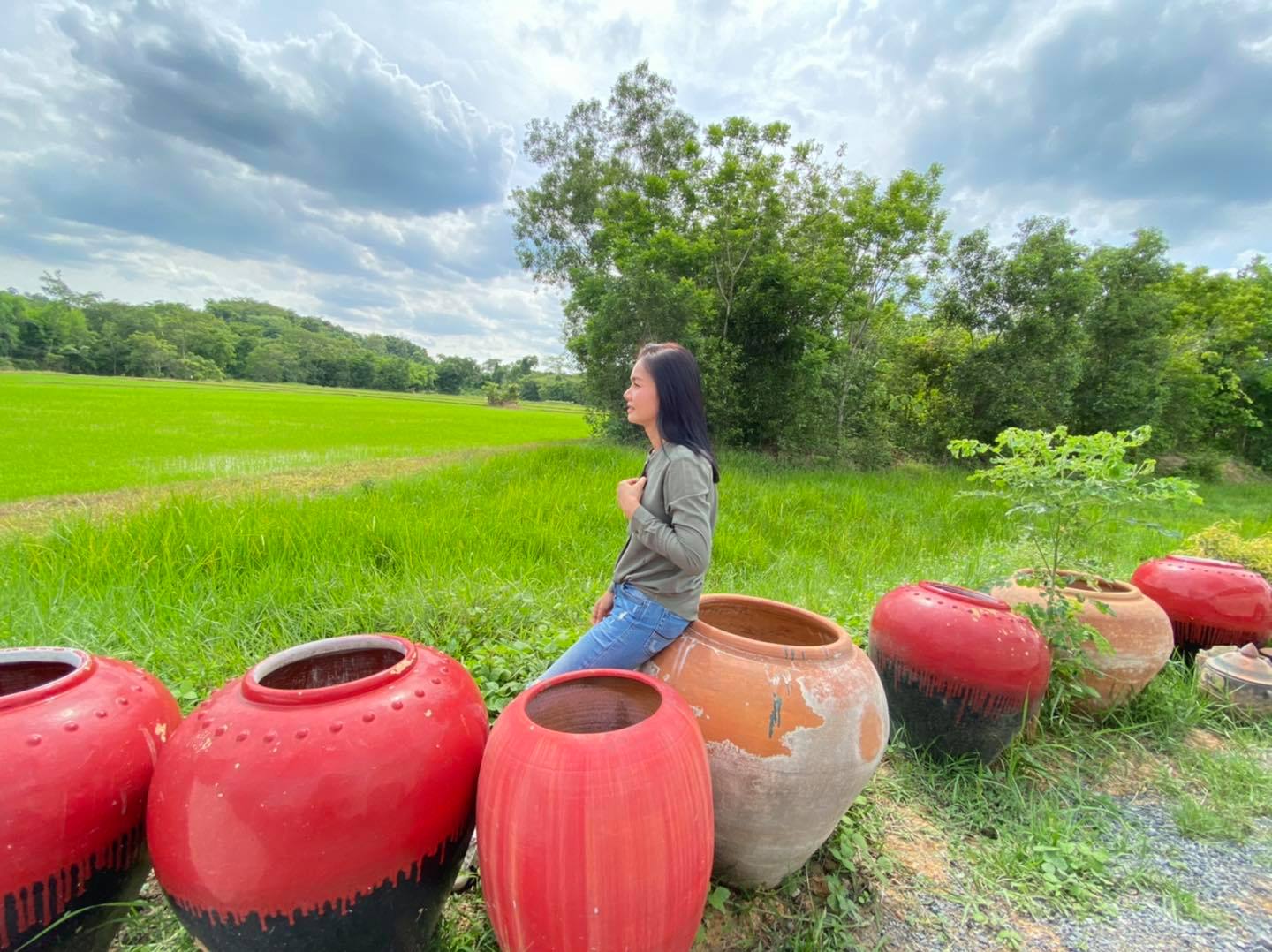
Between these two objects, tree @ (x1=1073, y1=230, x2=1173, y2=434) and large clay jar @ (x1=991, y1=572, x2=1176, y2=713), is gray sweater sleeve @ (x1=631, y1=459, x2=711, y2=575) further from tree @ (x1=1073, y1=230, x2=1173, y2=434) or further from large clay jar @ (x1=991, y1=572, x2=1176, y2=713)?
tree @ (x1=1073, y1=230, x2=1173, y2=434)

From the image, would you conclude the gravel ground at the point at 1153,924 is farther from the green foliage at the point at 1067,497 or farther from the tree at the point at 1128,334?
the tree at the point at 1128,334

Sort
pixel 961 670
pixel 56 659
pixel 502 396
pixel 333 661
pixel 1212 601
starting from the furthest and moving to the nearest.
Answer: pixel 502 396, pixel 1212 601, pixel 961 670, pixel 333 661, pixel 56 659

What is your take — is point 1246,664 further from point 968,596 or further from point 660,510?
point 660,510

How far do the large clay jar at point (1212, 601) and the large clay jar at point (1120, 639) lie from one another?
0.92 metres

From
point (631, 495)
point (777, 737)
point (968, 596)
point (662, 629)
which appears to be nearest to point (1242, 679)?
point (968, 596)

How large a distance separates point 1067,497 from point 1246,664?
168 centimetres

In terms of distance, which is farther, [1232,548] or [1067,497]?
[1232,548]

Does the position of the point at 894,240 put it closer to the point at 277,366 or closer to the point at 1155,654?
the point at 1155,654

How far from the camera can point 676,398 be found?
1.85 meters

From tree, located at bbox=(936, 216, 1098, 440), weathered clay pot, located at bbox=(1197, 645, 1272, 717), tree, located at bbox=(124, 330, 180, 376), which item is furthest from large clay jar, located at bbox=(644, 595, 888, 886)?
tree, located at bbox=(124, 330, 180, 376)

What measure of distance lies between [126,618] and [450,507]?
2.79 metres

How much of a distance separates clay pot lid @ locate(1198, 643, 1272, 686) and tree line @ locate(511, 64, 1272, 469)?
27.5ft

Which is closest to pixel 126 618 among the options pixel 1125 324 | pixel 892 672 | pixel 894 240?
pixel 892 672

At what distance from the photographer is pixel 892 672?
8.48 feet
